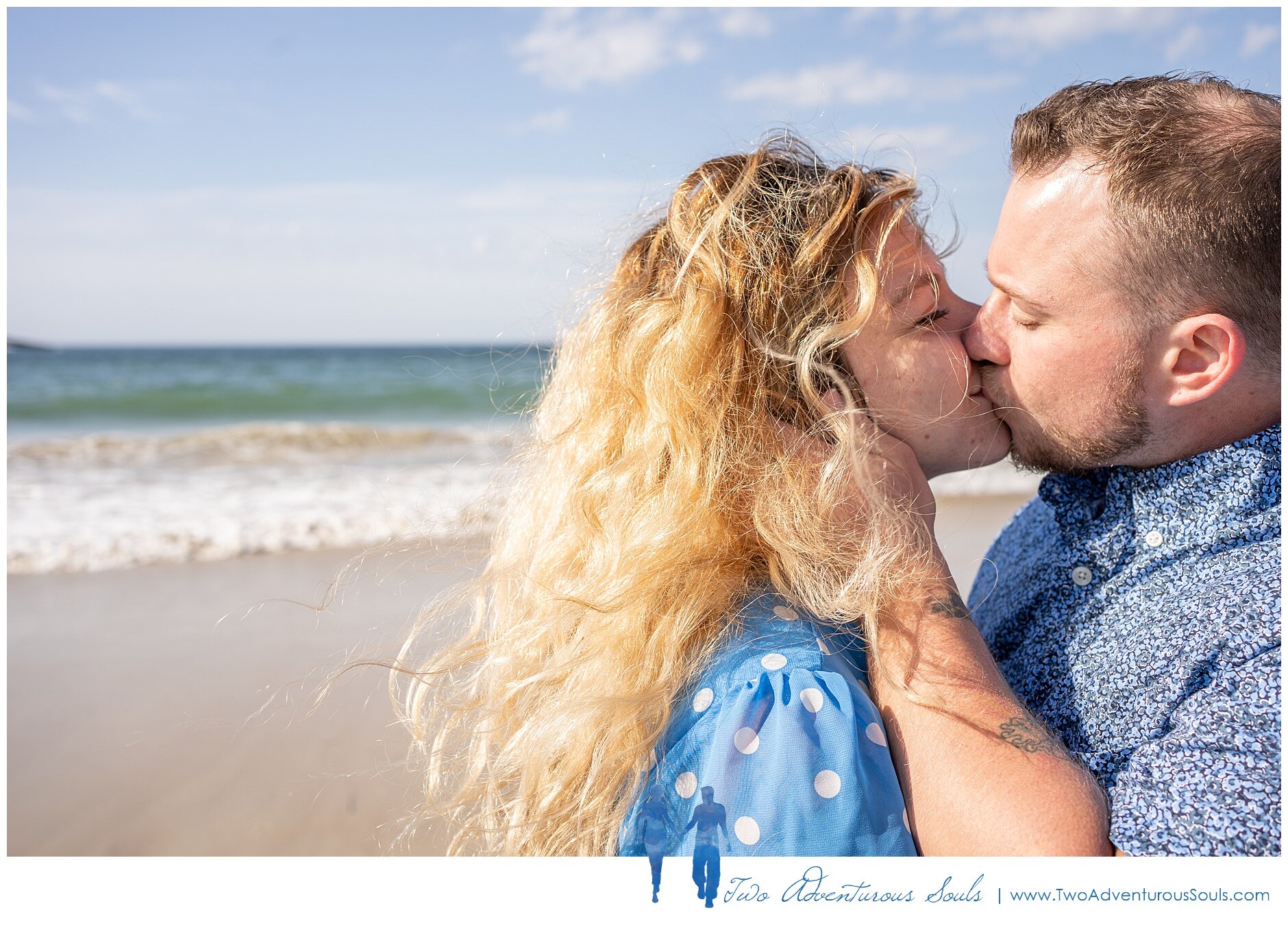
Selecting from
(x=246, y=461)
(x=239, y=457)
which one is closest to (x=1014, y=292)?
(x=246, y=461)

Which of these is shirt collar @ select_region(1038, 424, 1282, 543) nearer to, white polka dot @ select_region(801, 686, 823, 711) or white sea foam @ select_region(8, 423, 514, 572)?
white polka dot @ select_region(801, 686, 823, 711)

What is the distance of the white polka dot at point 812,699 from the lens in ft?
5.21

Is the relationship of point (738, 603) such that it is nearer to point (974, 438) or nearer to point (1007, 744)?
point (1007, 744)

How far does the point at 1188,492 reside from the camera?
194cm

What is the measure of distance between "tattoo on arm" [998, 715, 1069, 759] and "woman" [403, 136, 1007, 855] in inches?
8.8

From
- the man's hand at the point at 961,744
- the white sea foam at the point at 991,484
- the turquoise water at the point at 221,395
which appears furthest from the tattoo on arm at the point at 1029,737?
the turquoise water at the point at 221,395

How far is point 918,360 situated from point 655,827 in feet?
3.93

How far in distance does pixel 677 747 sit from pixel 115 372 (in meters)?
29.6

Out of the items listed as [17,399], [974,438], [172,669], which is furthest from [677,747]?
[17,399]

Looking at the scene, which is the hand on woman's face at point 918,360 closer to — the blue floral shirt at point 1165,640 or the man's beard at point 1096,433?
the man's beard at point 1096,433

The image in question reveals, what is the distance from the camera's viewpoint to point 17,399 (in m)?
18.8

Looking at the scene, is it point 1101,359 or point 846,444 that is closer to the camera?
point 846,444

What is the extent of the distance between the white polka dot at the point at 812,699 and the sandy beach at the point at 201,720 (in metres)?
1.08

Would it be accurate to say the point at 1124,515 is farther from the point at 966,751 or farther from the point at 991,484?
the point at 991,484
